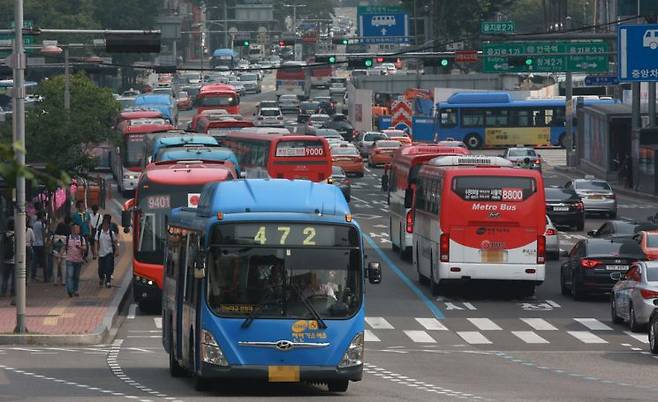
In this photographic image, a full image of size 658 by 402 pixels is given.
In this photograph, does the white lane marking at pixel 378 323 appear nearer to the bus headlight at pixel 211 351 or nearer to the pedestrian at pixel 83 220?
the pedestrian at pixel 83 220

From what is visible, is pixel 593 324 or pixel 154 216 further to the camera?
pixel 154 216

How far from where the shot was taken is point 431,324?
34.0 meters

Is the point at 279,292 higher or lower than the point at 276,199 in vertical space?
lower

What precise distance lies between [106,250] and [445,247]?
7459mm

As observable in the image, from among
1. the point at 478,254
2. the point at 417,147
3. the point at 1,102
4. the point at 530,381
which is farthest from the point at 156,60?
the point at 530,381

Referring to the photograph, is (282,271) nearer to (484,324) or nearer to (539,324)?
(484,324)

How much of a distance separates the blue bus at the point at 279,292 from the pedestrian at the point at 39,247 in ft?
59.2

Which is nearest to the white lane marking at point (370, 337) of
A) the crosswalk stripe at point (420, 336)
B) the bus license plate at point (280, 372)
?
the crosswalk stripe at point (420, 336)

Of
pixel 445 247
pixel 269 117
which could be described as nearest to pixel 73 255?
pixel 445 247

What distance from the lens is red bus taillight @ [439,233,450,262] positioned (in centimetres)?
3697

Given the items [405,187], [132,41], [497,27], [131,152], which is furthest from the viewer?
[497,27]

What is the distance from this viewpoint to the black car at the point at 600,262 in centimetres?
3703

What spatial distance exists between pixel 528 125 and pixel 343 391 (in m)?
79.1

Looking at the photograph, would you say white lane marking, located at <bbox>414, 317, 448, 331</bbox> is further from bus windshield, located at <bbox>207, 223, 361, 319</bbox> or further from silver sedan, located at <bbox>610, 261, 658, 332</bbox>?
bus windshield, located at <bbox>207, 223, 361, 319</bbox>
